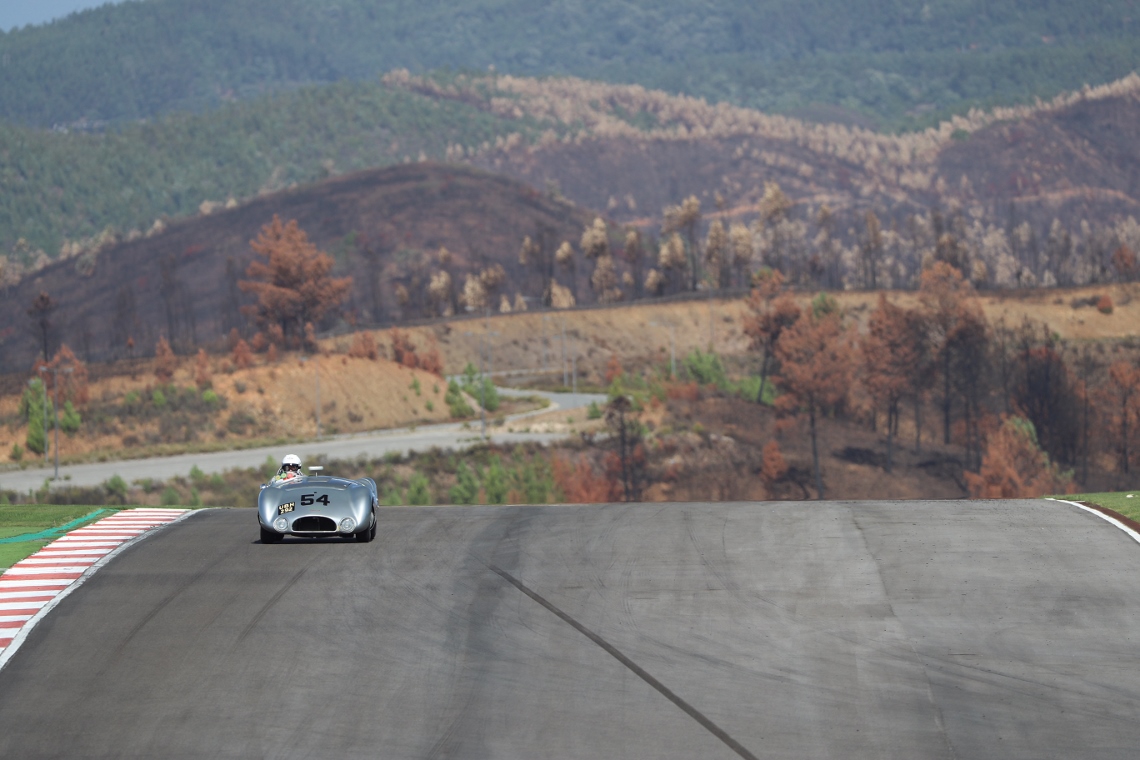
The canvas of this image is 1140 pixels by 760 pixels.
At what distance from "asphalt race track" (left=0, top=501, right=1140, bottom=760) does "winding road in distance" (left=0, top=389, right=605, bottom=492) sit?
5488 cm

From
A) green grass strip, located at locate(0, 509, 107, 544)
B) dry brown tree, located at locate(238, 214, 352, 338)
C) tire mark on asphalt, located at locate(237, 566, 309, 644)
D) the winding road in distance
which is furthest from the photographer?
dry brown tree, located at locate(238, 214, 352, 338)

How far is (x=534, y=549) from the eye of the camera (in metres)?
26.4

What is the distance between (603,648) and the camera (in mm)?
19625

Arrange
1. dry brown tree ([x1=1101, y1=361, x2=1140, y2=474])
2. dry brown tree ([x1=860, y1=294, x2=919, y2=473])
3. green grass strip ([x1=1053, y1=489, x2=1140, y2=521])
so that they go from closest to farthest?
green grass strip ([x1=1053, y1=489, x2=1140, y2=521]) < dry brown tree ([x1=1101, y1=361, x2=1140, y2=474]) < dry brown tree ([x1=860, y1=294, x2=919, y2=473])

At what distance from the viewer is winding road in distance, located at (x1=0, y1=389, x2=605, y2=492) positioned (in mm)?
78750

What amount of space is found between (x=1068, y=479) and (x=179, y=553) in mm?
105003

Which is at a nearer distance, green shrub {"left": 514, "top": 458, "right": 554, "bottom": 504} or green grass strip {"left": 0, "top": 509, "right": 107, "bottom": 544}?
green grass strip {"left": 0, "top": 509, "right": 107, "bottom": 544}

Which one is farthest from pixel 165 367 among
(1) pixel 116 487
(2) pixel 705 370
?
(2) pixel 705 370

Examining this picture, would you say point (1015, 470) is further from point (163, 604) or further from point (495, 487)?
point (163, 604)

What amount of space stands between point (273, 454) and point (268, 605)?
70.1 meters

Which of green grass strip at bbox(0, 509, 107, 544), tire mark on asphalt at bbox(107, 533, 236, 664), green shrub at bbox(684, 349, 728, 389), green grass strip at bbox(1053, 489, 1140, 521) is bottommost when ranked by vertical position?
green shrub at bbox(684, 349, 728, 389)

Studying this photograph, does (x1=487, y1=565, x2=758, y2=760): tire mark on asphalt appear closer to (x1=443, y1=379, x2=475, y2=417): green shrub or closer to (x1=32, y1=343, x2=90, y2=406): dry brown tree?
(x1=32, y1=343, x2=90, y2=406): dry brown tree

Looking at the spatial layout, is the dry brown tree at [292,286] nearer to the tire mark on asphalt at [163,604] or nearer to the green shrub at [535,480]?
the green shrub at [535,480]

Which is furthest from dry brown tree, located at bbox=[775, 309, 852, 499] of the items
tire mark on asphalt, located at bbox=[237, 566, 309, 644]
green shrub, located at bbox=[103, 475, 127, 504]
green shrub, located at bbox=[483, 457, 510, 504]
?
tire mark on asphalt, located at bbox=[237, 566, 309, 644]
